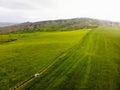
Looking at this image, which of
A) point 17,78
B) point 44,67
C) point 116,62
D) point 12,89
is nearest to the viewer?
point 12,89

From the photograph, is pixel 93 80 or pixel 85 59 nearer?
pixel 93 80

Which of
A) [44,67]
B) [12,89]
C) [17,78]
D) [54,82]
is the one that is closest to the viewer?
[12,89]

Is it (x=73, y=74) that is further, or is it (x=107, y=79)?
(x=73, y=74)

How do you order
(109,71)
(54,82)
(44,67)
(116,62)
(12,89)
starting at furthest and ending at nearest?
(116,62) < (44,67) < (109,71) < (54,82) < (12,89)

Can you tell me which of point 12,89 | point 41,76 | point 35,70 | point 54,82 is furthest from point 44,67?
point 12,89

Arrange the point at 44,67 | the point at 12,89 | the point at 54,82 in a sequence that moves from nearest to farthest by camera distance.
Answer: the point at 12,89, the point at 54,82, the point at 44,67

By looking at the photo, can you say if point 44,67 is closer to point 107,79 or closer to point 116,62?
point 107,79

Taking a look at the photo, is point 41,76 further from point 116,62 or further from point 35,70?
point 116,62

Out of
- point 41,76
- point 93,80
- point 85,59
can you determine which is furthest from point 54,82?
point 85,59
